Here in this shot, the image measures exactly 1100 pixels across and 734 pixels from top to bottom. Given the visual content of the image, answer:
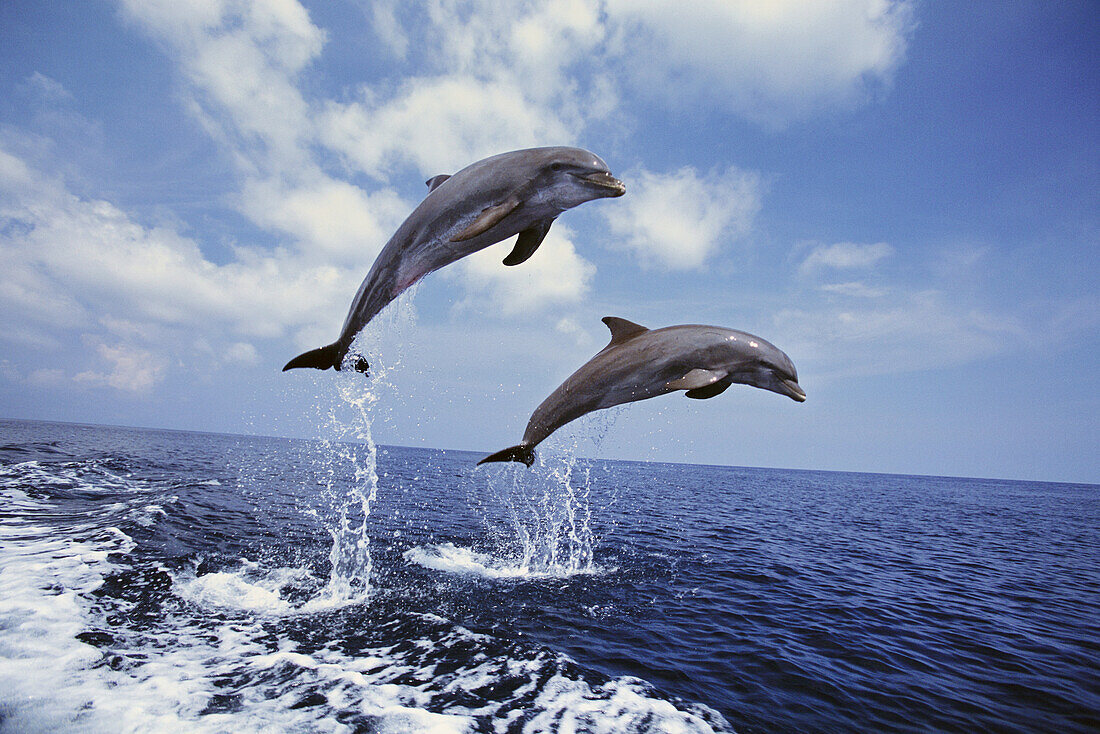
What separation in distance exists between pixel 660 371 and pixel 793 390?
6.46ft

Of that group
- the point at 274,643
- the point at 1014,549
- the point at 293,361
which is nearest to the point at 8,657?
the point at 274,643

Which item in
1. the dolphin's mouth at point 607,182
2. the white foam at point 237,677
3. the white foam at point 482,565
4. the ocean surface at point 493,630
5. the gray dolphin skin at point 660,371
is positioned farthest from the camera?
the white foam at point 482,565

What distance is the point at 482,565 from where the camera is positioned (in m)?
14.1

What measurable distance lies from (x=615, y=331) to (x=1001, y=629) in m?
12.0

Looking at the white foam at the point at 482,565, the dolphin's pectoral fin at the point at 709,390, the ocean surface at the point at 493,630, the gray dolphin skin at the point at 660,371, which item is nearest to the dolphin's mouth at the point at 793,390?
the gray dolphin skin at the point at 660,371

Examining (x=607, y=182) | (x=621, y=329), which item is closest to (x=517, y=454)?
(x=621, y=329)

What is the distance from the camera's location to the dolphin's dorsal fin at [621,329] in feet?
23.4

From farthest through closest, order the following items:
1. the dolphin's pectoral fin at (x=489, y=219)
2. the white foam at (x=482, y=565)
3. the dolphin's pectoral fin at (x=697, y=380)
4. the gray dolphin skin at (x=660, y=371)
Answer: the white foam at (x=482, y=565)
the gray dolphin skin at (x=660, y=371)
the dolphin's pectoral fin at (x=697, y=380)
the dolphin's pectoral fin at (x=489, y=219)

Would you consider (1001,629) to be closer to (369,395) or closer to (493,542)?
(493,542)

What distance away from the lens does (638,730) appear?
6430mm

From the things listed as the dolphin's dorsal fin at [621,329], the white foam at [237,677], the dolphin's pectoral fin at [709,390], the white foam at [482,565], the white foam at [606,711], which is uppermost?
the dolphin's dorsal fin at [621,329]

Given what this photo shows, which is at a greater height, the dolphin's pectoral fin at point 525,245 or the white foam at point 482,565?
the dolphin's pectoral fin at point 525,245

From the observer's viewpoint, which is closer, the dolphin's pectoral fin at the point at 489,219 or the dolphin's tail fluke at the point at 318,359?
the dolphin's pectoral fin at the point at 489,219

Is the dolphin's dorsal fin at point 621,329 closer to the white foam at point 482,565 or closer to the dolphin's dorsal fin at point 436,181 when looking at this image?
the dolphin's dorsal fin at point 436,181
